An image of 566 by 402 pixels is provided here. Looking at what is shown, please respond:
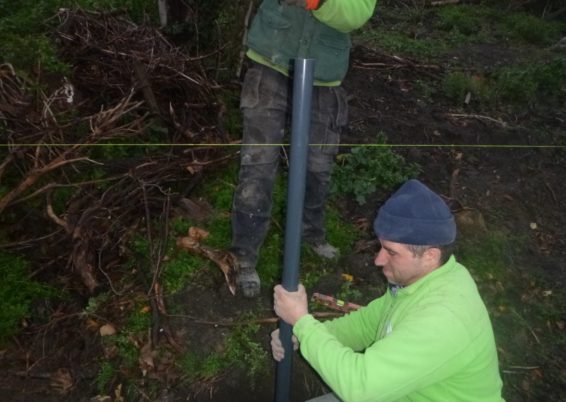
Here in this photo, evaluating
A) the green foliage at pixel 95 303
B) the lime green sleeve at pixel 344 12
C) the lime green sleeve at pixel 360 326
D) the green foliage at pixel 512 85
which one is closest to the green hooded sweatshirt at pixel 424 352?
the lime green sleeve at pixel 360 326

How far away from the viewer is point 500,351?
127 inches

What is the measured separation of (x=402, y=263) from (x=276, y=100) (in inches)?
57.9

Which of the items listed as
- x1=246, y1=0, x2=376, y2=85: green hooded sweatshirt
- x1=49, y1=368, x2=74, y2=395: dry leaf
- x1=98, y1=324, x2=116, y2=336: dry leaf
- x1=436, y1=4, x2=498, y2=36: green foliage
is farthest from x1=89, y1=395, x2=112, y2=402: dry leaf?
x1=436, y1=4, x2=498, y2=36: green foliage

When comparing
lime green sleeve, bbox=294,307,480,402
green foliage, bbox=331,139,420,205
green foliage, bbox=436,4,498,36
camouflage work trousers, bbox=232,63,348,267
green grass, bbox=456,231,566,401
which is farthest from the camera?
green foliage, bbox=436,4,498,36

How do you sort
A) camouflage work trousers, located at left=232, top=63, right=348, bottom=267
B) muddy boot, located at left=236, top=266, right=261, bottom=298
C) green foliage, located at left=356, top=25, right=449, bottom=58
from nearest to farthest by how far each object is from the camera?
camouflage work trousers, located at left=232, top=63, right=348, bottom=267
muddy boot, located at left=236, top=266, right=261, bottom=298
green foliage, located at left=356, top=25, right=449, bottom=58

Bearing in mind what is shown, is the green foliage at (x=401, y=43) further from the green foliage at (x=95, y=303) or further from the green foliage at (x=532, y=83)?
the green foliage at (x=95, y=303)

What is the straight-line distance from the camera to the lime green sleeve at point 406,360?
1.58 m

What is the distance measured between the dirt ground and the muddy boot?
0.07 metres

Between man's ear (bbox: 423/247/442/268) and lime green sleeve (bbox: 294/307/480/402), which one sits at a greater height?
man's ear (bbox: 423/247/442/268)

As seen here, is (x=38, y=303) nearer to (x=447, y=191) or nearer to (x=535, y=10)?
(x=447, y=191)

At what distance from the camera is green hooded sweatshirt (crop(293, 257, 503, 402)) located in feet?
5.21

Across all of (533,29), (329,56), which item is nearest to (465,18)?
(533,29)

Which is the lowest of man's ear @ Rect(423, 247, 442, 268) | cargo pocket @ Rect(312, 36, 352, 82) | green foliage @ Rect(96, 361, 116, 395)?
green foliage @ Rect(96, 361, 116, 395)

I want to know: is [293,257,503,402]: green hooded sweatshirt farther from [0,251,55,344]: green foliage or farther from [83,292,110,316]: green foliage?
[0,251,55,344]: green foliage
